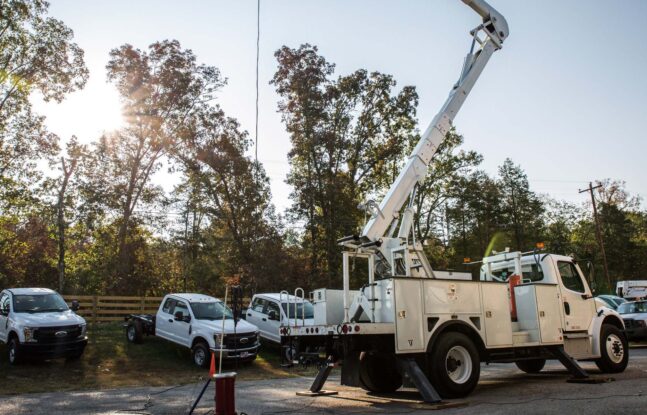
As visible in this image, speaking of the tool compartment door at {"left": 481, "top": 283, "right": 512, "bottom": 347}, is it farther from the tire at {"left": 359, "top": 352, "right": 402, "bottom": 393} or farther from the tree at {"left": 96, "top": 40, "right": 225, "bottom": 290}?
the tree at {"left": 96, "top": 40, "right": 225, "bottom": 290}

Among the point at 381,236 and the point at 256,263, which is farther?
the point at 256,263

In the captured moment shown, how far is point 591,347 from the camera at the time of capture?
36.7 ft

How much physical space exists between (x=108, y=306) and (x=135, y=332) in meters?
4.84

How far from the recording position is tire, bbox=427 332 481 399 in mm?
8352

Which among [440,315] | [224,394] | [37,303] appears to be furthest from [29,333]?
[440,315]

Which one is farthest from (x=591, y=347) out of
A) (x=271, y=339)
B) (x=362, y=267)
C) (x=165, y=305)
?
(x=362, y=267)

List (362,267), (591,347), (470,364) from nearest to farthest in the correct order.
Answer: (470,364), (591,347), (362,267)

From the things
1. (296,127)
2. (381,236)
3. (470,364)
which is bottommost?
(470,364)

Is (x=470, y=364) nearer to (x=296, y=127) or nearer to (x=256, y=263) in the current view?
(x=256, y=263)

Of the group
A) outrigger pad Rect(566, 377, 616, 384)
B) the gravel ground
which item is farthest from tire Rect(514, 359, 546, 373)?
outrigger pad Rect(566, 377, 616, 384)

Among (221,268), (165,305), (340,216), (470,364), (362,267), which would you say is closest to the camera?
(470,364)

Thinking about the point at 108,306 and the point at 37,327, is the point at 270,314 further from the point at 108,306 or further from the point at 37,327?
the point at 108,306

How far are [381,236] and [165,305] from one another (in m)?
Answer: 10.1

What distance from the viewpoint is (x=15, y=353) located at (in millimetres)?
14031
